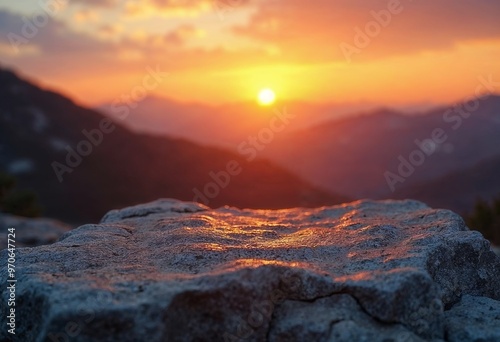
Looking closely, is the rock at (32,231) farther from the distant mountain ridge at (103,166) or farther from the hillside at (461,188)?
the hillside at (461,188)

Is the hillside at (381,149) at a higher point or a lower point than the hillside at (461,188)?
higher

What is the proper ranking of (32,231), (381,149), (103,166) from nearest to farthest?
(32,231) < (103,166) < (381,149)

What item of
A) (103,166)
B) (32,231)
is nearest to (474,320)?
(32,231)

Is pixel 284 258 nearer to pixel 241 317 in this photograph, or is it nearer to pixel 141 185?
pixel 241 317

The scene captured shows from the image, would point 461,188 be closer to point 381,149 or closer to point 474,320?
point 474,320

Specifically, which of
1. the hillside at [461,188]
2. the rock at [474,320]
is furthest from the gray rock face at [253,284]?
the hillside at [461,188]

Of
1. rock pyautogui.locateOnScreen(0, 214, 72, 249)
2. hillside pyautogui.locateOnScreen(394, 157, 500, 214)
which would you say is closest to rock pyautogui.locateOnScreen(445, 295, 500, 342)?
rock pyautogui.locateOnScreen(0, 214, 72, 249)
